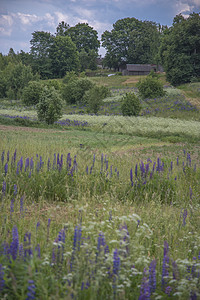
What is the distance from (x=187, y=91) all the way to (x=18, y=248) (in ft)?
122

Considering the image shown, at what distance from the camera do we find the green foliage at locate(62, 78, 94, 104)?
Answer: 121 feet

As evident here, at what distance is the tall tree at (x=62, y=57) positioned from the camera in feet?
219

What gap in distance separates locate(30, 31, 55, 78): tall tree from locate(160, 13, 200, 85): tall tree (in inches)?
1293

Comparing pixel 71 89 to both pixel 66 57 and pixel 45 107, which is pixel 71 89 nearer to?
pixel 45 107

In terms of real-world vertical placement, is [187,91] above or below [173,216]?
above

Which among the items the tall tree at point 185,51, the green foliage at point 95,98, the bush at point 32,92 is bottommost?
the green foliage at point 95,98

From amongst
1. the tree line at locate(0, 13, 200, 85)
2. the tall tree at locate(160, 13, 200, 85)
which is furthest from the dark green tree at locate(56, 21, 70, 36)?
the tall tree at locate(160, 13, 200, 85)

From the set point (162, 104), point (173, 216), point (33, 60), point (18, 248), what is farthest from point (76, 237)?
point (33, 60)

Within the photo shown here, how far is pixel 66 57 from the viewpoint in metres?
68.2

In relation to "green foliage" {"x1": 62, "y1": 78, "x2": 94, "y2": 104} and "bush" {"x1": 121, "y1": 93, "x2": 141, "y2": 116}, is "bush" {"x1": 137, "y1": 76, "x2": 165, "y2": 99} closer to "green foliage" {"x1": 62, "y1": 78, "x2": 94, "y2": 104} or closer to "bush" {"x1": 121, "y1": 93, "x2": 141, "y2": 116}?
"green foliage" {"x1": 62, "y1": 78, "x2": 94, "y2": 104}

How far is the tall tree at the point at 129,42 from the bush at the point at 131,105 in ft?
155

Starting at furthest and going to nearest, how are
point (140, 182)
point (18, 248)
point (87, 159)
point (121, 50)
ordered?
1. point (121, 50)
2. point (87, 159)
3. point (140, 182)
4. point (18, 248)

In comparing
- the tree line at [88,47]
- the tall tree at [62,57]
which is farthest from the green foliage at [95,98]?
the tall tree at [62,57]

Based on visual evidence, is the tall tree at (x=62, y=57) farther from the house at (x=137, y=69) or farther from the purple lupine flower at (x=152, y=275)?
the purple lupine flower at (x=152, y=275)
